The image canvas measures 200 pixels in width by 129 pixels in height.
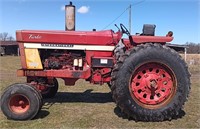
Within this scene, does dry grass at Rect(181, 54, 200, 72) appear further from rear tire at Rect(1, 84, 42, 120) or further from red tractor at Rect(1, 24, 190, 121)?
rear tire at Rect(1, 84, 42, 120)

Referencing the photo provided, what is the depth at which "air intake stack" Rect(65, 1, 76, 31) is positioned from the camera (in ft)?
23.9

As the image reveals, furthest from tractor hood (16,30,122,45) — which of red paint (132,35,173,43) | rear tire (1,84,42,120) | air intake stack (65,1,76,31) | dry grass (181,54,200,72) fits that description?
dry grass (181,54,200,72)

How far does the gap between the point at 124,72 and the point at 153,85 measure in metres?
0.67

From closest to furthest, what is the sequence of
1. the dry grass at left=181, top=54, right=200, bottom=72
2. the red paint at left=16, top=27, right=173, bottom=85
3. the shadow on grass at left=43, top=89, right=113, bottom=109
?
the red paint at left=16, top=27, right=173, bottom=85 → the shadow on grass at left=43, top=89, right=113, bottom=109 → the dry grass at left=181, top=54, right=200, bottom=72

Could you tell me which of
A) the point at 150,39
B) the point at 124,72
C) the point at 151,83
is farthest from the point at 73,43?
the point at 151,83

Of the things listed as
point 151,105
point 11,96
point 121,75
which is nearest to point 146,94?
point 151,105

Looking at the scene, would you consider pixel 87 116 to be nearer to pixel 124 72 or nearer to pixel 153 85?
pixel 124 72

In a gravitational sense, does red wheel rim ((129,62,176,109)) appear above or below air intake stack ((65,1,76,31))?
below

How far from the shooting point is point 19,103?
19.7 feet

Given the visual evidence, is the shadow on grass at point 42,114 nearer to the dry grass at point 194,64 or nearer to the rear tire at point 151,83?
the rear tire at point 151,83

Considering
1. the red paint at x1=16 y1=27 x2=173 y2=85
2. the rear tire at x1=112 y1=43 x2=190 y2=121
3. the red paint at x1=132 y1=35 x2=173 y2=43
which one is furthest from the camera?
the red paint at x1=16 y1=27 x2=173 y2=85

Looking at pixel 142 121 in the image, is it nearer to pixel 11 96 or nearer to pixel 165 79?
pixel 165 79

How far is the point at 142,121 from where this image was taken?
5.78 m

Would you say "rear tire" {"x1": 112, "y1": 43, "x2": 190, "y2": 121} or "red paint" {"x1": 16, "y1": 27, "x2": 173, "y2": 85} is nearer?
"rear tire" {"x1": 112, "y1": 43, "x2": 190, "y2": 121}
